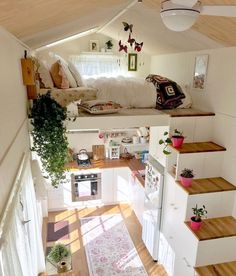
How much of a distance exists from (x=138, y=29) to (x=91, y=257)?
11.4 ft

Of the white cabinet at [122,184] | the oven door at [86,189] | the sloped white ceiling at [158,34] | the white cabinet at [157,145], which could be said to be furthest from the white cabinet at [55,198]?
the sloped white ceiling at [158,34]

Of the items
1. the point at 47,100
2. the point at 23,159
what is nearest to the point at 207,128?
the point at 47,100

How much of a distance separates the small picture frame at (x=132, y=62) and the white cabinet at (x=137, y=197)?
7.65ft

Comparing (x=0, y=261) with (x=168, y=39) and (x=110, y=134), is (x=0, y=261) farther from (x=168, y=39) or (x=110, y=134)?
(x=110, y=134)

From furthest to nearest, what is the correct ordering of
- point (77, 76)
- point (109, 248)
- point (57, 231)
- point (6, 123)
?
point (57, 231), point (109, 248), point (77, 76), point (6, 123)

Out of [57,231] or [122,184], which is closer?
[57,231]

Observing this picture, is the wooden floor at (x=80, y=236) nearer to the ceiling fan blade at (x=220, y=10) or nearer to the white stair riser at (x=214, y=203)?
the white stair riser at (x=214, y=203)

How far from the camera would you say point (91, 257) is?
3918mm

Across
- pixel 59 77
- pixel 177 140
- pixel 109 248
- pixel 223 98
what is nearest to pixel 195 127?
pixel 177 140

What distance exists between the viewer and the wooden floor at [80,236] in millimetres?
3711

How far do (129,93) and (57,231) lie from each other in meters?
2.80

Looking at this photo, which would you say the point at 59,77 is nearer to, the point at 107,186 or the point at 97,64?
the point at 97,64

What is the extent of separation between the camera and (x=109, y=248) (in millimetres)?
A: 4129

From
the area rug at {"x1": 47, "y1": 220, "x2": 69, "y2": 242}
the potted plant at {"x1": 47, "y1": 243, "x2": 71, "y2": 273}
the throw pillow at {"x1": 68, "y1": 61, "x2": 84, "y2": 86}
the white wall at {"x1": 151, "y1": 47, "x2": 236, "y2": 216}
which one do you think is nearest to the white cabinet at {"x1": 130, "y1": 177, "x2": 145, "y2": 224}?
the area rug at {"x1": 47, "y1": 220, "x2": 69, "y2": 242}
